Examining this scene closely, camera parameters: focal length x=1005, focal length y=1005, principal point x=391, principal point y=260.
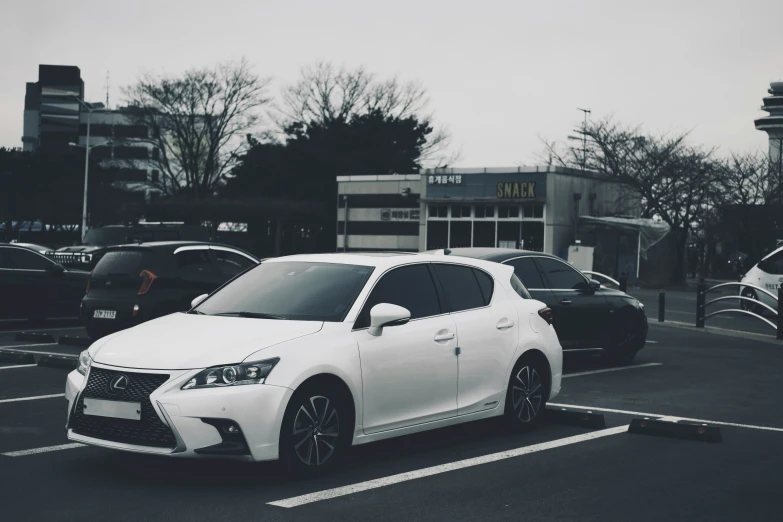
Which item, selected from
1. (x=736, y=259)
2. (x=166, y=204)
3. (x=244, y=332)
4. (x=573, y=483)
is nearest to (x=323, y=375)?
(x=244, y=332)

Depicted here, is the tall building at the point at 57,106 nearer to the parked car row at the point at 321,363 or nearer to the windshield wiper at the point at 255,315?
the parked car row at the point at 321,363

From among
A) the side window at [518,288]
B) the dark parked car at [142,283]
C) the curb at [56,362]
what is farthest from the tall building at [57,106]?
the side window at [518,288]

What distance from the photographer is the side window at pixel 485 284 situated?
8266 millimetres

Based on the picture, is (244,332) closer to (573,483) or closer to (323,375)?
(323,375)

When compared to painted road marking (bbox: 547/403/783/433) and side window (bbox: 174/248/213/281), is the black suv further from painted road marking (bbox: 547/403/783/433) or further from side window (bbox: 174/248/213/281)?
painted road marking (bbox: 547/403/783/433)

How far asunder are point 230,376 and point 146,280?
27.6ft

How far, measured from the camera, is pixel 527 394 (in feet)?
27.8

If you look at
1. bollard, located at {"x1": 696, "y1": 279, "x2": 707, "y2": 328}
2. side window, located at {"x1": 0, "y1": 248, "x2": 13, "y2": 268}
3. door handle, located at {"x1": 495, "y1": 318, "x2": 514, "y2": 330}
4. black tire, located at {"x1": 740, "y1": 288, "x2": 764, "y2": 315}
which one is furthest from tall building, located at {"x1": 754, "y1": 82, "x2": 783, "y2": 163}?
door handle, located at {"x1": 495, "y1": 318, "x2": 514, "y2": 330}

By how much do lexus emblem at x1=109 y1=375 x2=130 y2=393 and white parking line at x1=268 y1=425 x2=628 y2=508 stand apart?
1.19m

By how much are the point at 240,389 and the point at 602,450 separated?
310cm

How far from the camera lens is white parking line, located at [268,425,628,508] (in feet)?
19.5

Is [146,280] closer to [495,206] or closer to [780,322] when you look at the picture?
[780,322]

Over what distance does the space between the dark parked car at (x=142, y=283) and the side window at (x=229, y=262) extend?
0.19m

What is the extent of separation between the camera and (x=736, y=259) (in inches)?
2413
